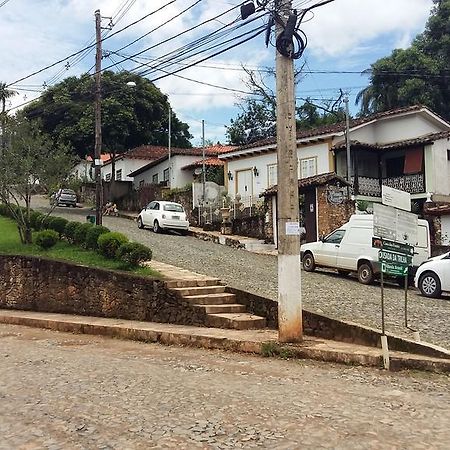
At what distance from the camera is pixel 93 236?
17.0m

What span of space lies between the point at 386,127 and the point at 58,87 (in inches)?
826

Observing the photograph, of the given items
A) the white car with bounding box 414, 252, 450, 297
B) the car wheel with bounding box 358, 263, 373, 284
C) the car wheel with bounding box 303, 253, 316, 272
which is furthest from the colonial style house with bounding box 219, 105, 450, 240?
the white car with bounding box 414, 252, 450, 297

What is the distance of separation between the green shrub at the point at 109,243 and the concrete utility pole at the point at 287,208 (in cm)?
707

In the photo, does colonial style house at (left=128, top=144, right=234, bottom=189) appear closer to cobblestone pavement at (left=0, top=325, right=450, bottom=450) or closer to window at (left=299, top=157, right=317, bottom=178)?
window at (left=299, top=157, right=317, bottom=178)

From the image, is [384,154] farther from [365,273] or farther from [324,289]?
[324,289]

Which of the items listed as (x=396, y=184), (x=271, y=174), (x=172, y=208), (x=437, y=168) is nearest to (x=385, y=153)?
(x=396, y=184)

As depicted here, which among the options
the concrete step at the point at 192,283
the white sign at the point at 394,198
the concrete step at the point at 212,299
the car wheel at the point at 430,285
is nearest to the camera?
the white sign at the point at 394,198

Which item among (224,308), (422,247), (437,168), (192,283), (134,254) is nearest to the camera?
(224,308)

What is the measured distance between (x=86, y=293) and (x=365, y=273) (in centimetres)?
783

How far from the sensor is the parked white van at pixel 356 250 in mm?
16719

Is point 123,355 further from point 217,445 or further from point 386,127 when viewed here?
point 386,127

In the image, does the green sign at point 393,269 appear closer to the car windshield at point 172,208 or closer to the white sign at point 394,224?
the white sign at point 394,224

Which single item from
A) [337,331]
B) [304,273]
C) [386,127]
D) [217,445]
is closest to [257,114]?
[386,127]

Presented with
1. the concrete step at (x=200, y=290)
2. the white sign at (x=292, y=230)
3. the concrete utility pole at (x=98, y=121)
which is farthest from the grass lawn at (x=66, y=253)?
the white sign at (x=292, y=230)
